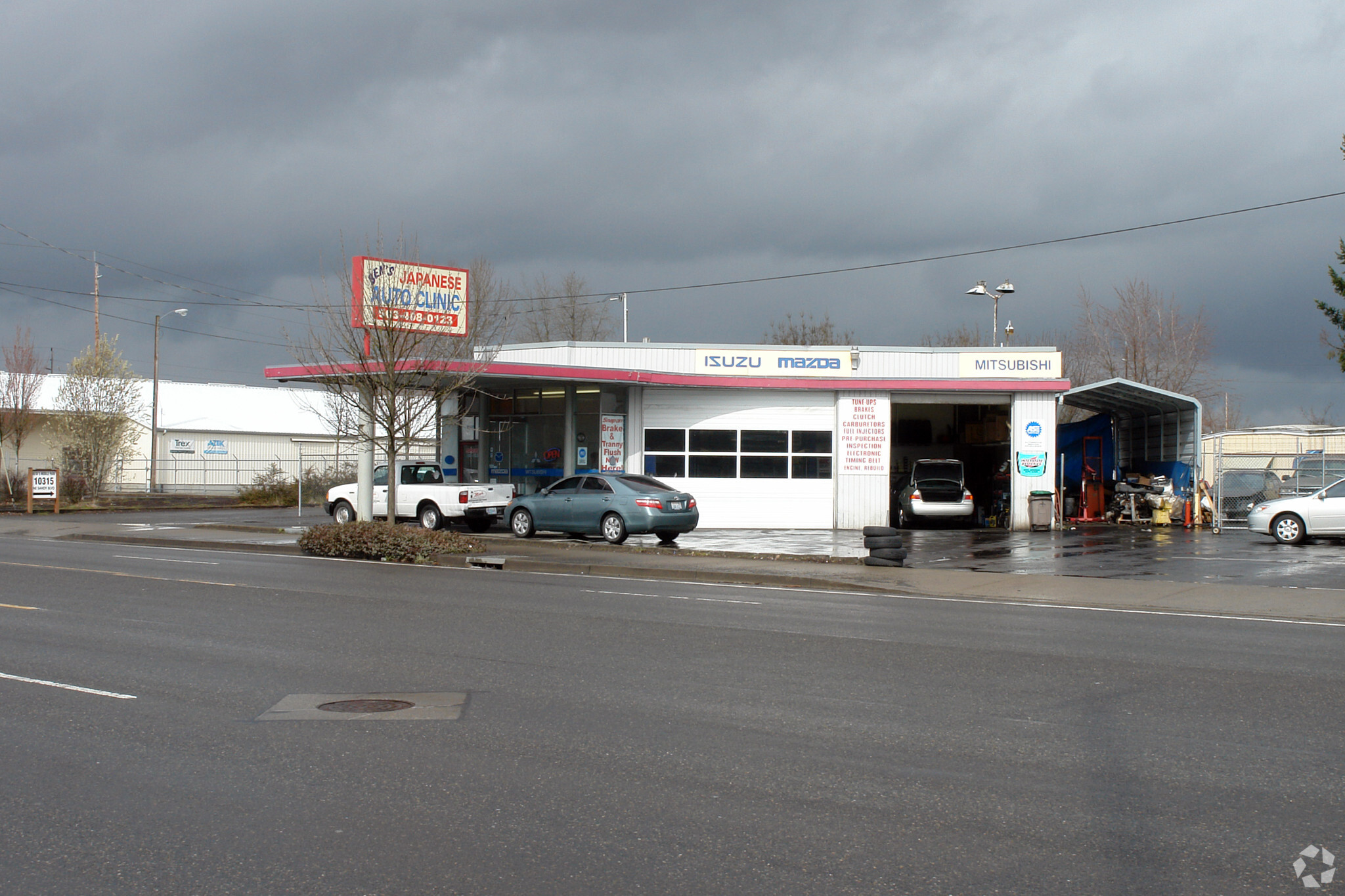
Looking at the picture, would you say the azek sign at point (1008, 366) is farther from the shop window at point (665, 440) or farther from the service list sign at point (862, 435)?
the shop window at point (665, 440)

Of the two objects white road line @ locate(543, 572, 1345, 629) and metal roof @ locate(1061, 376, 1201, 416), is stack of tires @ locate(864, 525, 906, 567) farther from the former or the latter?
metal roof @ locate(1061, 376, 1201, 416)

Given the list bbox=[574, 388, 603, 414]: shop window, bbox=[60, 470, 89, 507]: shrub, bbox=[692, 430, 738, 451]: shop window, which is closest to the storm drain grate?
bbox=[574, 388, 603, 414]: shop window

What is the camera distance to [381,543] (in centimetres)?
1997

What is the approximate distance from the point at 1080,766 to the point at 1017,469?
2380 centimetres

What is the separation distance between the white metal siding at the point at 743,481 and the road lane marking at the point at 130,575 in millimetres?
14045

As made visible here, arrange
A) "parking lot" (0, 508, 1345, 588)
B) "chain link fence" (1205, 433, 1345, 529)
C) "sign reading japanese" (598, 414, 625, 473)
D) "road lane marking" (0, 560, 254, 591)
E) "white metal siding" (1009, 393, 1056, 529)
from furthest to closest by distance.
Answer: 1. "white metal siding" (1009, 393, 1056, 529)
2. "chain link fence" (1205, 433, 1345, 529)
3. "sign reading japanese" (598, 414, 625, 473)
4. "parking lot" (0, 508, 1345, 588)
5. "road lane marking" (0, 560, 254, 591)

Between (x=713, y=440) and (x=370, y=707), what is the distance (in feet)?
70.8

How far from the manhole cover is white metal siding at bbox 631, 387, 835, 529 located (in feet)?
68.8

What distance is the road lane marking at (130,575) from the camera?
1496cm

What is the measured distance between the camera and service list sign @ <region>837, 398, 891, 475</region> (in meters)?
28.8

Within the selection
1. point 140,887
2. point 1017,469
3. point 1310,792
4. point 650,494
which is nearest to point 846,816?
point 1310,792

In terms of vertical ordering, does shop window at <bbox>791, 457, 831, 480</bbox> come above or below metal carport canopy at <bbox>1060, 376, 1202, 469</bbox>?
below

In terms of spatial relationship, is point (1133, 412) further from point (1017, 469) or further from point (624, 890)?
point (624, 890)

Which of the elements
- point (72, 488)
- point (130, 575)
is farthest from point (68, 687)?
point (72, 488)
